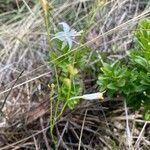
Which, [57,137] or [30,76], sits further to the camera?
[30,76]

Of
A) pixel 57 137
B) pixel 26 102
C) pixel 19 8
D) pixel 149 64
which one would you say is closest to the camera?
pixel 149 64

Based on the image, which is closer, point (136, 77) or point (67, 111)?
point (136, 77)

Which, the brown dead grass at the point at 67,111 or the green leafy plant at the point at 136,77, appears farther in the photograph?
the brown dead grass at the point at 67,111

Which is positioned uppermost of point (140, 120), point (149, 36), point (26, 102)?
point (149, 36)

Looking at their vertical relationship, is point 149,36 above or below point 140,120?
above

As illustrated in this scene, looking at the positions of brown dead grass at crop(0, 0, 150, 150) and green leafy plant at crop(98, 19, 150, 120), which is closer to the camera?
green leafy plant at crop(98, 19, 150, 120)

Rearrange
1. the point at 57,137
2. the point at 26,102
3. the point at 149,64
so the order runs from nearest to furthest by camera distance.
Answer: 1. the point at 149,64
2. the point at 57,137
3. the point at 26,102

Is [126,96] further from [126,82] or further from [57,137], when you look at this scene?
[57,137]

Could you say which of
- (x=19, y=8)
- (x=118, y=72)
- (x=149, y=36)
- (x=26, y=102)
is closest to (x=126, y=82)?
(x=118, y=72)
